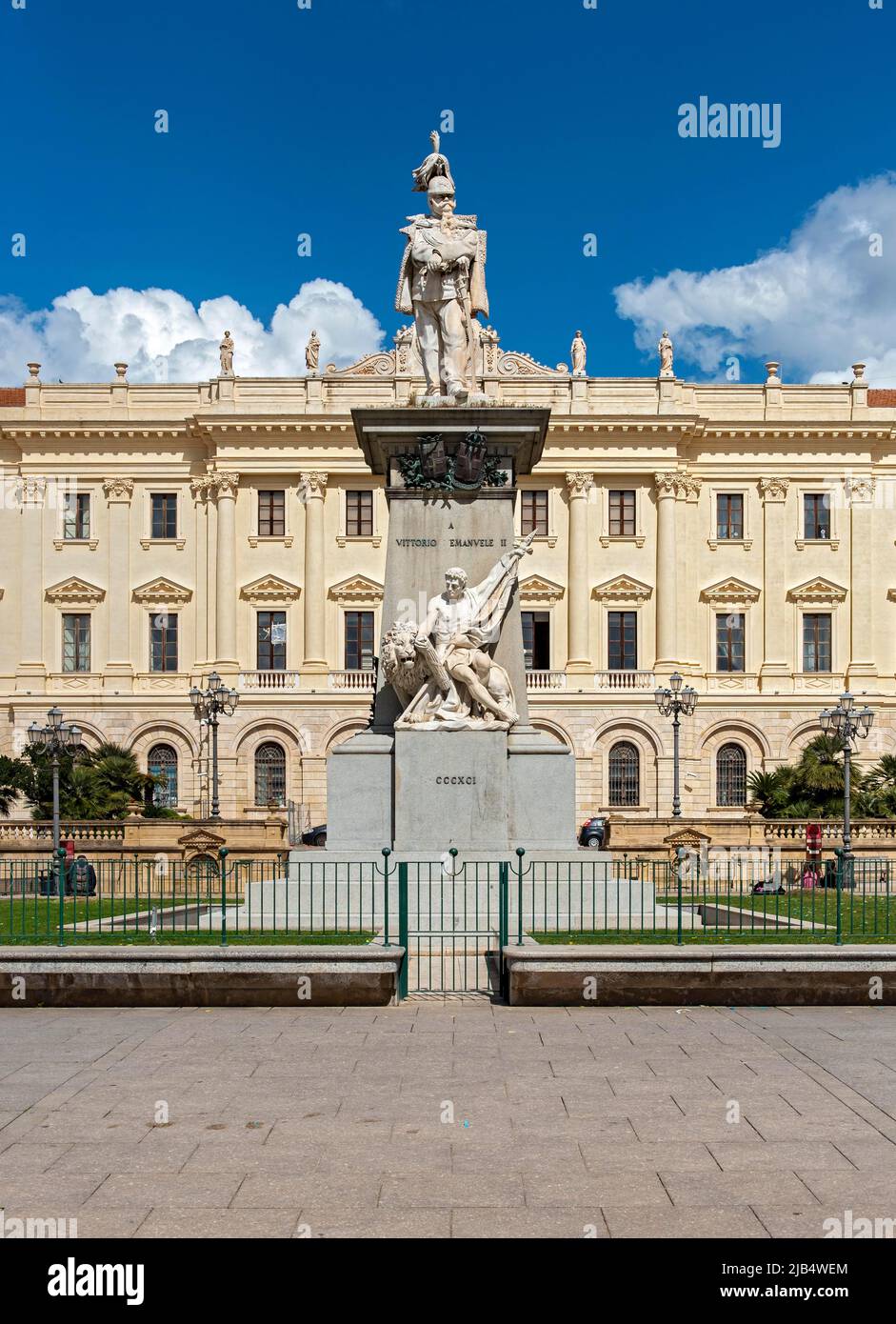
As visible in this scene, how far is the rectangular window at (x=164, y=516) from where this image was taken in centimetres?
5394

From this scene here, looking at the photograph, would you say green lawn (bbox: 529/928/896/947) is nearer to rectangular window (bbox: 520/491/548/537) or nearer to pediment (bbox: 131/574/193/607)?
rectangular window (bbox: 520/491/548/537)

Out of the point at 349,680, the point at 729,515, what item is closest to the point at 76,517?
the point at 349,680

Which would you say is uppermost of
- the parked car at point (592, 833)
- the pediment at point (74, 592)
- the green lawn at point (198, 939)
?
the pediment at point (74, 592)

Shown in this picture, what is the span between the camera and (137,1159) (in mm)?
6359

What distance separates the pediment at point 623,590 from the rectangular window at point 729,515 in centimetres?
384

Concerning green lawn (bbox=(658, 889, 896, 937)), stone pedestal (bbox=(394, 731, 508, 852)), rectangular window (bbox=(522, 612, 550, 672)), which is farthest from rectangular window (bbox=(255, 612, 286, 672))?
stone pedestal (bbox=(394, 731, 508, 852))

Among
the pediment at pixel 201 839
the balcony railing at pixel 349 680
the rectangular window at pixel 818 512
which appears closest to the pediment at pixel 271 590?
the balcony railing at pixel 349 680

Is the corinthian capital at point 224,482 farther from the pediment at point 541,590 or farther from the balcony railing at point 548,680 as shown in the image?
the balcony railing at point 548,680

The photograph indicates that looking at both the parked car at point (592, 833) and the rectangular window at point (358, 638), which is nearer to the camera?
the parked car at point (592, 833)

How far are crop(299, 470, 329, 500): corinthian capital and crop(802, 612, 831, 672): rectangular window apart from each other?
1915 centimetres

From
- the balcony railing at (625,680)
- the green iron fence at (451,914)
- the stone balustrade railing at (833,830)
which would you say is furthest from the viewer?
the balcony railing at (625,680)
